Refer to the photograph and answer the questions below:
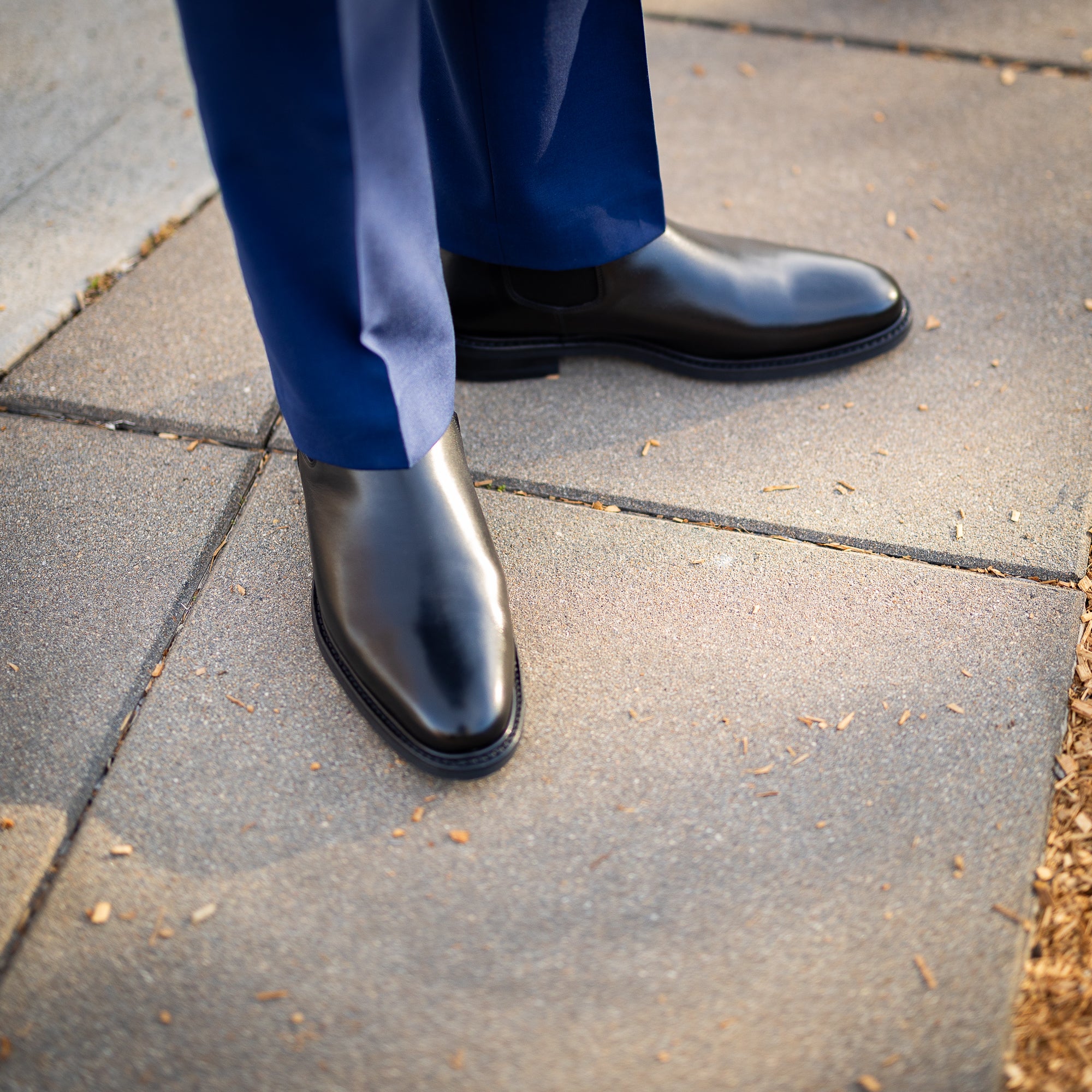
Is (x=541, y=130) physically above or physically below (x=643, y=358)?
above

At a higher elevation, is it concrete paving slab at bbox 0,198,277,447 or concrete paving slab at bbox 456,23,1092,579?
concrete paving slab at bbox 0,198,277,447

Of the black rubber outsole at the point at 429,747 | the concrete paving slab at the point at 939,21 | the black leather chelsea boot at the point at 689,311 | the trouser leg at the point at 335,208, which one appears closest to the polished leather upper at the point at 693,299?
the black leather chelsea boot at the point at 689,311

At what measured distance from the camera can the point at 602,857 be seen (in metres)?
1.00

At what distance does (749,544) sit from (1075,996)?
2.17 ft

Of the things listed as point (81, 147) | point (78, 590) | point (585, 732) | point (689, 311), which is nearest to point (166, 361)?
point (78, 590)

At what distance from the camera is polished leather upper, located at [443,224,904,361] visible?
1.46 m

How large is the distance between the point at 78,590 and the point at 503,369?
0.76 metres

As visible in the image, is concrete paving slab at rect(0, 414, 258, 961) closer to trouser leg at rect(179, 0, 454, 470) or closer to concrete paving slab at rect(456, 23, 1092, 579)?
trouser leg at rect(179, 0, 454, 470)

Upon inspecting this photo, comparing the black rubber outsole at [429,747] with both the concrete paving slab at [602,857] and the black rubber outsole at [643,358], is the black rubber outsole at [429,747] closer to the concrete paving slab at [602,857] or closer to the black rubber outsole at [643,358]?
the concrete paving slab at [602,857]

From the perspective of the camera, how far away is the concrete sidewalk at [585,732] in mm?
892

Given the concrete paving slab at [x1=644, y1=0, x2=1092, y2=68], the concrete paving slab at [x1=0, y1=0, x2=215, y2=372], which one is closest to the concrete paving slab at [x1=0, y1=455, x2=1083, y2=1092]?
the concrete paving slab at [x1=0, y1=0, x2=215, y2=372]

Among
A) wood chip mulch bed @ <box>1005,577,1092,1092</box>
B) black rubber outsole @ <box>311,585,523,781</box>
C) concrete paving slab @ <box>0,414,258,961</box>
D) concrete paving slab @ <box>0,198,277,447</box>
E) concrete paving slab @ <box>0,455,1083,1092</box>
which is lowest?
wood chip mulch bed @ <box>1005,577,1092,1092</box>

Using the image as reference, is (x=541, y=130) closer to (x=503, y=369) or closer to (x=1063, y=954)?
(x=503, y=369)

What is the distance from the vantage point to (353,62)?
838 mm
